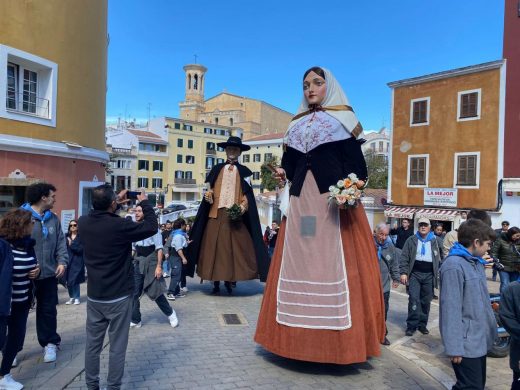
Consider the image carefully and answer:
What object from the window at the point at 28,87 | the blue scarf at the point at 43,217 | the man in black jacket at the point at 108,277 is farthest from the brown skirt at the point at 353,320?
the window at the point at 28,87

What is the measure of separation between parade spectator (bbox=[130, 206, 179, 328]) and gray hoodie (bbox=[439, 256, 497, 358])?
4049mm

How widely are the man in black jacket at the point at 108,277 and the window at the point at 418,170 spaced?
21.1 meters

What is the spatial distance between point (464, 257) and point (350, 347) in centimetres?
163

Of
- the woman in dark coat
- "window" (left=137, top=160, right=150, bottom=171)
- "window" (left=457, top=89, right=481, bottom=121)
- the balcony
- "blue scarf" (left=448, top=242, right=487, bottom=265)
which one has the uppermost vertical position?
"window" (left=457, top=89, right=481, bottom=121)

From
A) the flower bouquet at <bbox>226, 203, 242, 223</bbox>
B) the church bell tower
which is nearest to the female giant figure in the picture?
the flower bouquet at <bbox>226, 203, 242, 223</bbox>

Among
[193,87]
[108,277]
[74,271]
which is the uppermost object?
Result: [193,87]

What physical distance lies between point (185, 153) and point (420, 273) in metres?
57.5

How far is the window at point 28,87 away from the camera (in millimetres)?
9758

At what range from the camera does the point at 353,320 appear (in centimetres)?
462

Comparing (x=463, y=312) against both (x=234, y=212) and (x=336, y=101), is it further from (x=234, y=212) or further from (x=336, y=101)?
(x=234, y=212)

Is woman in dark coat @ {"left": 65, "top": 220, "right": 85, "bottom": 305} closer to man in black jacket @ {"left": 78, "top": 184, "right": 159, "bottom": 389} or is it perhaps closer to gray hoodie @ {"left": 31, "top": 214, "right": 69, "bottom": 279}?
gray hoodie @ {"left": 31, "top": 214, "right": 69, "bottom": 279}

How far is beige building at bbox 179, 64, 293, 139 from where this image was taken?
76.9 m

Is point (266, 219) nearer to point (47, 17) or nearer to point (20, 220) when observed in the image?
point (47, 17)

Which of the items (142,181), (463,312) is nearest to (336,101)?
(463,312)
